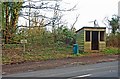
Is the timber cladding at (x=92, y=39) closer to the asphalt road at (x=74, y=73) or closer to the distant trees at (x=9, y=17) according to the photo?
the distant trees at (x=9, y=17)

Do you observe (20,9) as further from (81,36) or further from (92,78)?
(92,78)

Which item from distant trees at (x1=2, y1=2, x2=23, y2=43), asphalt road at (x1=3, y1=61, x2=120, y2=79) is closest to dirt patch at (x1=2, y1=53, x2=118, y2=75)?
asphalt road at (x1=3, y1=61, x2=120, y2=79)

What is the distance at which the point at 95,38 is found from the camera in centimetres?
2170

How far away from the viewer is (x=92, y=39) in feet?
70.4

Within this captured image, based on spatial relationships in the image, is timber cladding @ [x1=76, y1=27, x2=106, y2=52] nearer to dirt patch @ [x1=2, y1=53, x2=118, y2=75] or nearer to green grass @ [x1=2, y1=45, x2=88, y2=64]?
green grass @ [x1=2, y1=45, x2=88, y2=64]

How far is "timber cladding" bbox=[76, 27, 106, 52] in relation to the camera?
20672 mm

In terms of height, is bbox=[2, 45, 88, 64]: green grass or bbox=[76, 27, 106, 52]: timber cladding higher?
bbox=[76, 27, 106, 52]: timber cladding

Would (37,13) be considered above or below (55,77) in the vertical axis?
above

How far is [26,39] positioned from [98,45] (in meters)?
5.94

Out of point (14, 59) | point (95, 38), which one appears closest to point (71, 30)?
point (95, 38)

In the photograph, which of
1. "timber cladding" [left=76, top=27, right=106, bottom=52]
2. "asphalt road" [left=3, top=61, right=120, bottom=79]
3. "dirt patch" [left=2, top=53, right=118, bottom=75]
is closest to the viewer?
"asphalt road" [left=3, top=61, right=120, bottom=79]

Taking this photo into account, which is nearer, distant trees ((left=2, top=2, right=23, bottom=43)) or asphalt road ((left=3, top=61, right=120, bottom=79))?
asphalt road ((left=3, top=61, right=120, bottom=79))

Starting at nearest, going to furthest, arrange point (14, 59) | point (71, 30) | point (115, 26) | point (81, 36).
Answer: point (14, 59)
point (81, 36)
point (71, 30)
point (115, 26)

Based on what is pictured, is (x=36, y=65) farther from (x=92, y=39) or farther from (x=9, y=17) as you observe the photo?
(x=92, y=39)
